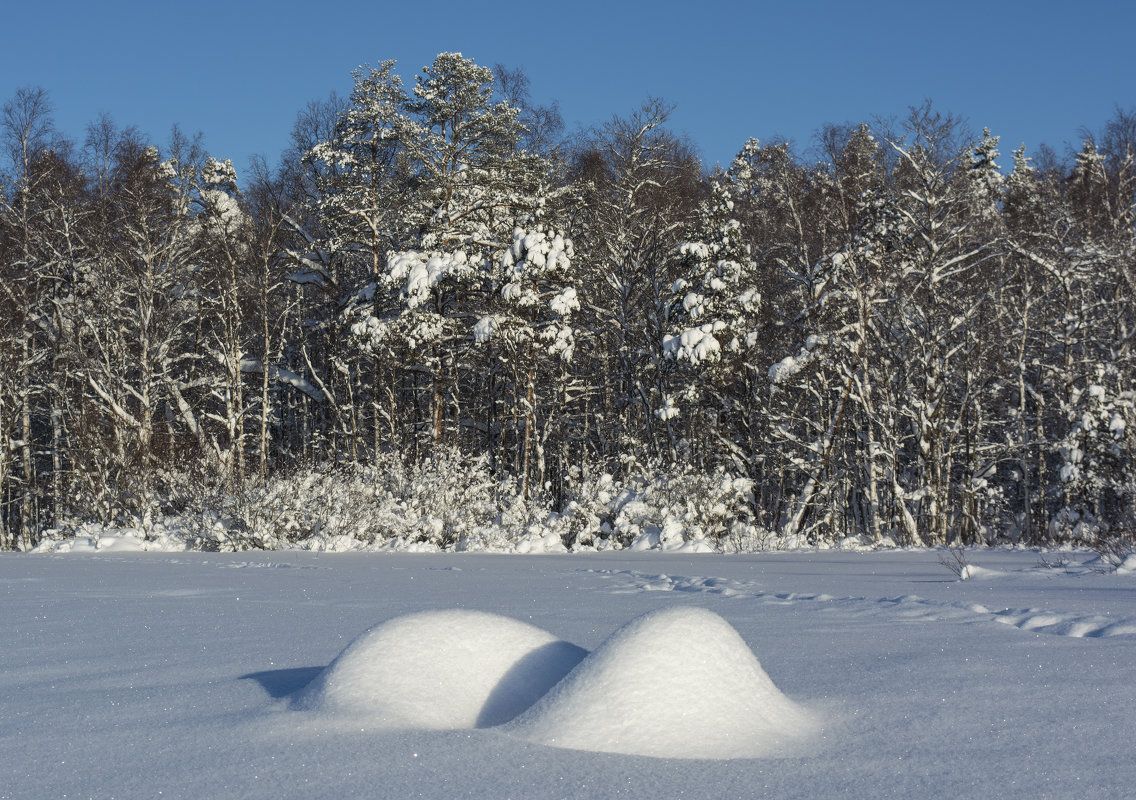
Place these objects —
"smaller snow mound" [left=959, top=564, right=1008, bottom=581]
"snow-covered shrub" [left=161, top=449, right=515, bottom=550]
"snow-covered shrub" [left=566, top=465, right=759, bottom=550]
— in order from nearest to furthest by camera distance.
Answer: "smaller snow mound" [left=959, top=564, right=1008, bottom=581] < "snow-covered shrub" [left=161, top=449, right=515, bottom=550] < "snow-covered shrub" [left=566, top=465, right=759, bottom=550]

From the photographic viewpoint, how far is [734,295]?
1716 cm

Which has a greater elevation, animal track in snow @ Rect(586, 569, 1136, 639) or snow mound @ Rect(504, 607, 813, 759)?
snow mound @ Rect(504, 607, 813, 759)

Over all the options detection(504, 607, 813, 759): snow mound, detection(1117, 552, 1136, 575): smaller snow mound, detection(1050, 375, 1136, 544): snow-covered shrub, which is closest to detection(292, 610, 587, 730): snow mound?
detection(504, 607, 813, 759): snow mound

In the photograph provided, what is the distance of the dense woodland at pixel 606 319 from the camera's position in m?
15.2

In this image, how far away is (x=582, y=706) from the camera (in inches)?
82.7

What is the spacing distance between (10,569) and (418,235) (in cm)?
1413

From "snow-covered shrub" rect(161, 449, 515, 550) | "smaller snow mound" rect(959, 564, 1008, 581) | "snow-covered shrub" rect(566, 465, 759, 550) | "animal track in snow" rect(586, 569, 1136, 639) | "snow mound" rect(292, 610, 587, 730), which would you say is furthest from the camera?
"snow-covered shrub" rect(566, 465, 759, 550)

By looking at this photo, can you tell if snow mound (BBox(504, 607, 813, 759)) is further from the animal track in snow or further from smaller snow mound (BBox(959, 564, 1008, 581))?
smaller snow mound (BBox(959, 564, 1008, 581))

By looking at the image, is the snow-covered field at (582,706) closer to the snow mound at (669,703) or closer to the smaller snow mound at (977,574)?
the snow mound at (669,703)

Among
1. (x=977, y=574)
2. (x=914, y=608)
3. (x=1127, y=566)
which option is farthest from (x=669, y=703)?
(x=1127, y=566)

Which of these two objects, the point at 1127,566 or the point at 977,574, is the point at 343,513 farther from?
the point at 1127,566

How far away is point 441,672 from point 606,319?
18.2m

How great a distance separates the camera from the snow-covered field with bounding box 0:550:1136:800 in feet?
5.88

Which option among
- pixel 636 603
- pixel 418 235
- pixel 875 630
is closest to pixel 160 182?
pixel 418 235
